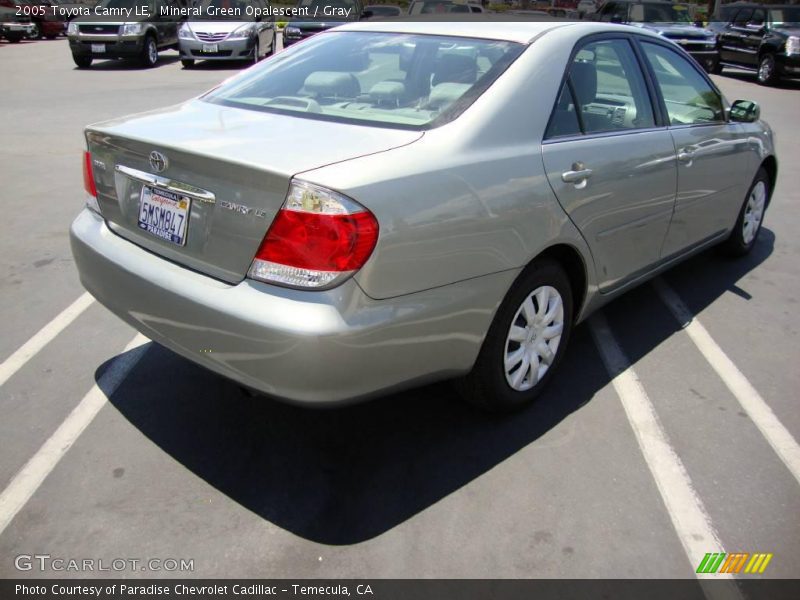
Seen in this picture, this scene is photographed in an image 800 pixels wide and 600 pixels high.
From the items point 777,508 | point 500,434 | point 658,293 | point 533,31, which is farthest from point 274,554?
point 658,293

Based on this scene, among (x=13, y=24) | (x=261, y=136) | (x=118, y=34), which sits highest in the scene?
(x=261, y=136)

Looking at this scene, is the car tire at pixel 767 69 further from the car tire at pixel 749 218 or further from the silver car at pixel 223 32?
the car tire at pixel 749 218

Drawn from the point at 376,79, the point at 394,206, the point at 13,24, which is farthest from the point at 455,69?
the point at 13,24

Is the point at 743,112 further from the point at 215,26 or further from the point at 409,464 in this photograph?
the point at 215,26

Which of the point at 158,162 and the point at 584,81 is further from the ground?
the point at 584,81

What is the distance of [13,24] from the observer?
2367 centimetres

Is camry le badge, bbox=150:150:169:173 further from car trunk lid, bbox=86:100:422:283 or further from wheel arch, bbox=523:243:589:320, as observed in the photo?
wheel arch, bbox=523:243:589:320

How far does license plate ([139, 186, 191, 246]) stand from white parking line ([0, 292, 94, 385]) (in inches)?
53.2

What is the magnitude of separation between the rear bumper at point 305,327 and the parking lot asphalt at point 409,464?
51 cm

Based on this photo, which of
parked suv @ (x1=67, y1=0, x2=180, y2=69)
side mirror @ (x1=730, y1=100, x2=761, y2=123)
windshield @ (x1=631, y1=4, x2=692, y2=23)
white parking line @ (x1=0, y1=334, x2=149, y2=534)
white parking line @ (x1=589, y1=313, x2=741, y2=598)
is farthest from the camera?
windshield @ (x1=631, y1=4, x2=692, y2=23)

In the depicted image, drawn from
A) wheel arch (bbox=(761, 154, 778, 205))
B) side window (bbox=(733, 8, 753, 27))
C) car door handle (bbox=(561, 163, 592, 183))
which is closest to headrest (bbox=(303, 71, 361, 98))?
car door handle (bbox=(561, 163, 592, 183))

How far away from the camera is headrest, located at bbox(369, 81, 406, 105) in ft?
9.96

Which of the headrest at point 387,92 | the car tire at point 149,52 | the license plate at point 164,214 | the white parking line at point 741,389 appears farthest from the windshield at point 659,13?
the license plate at point 164,214

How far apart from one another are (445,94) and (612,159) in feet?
3.00
